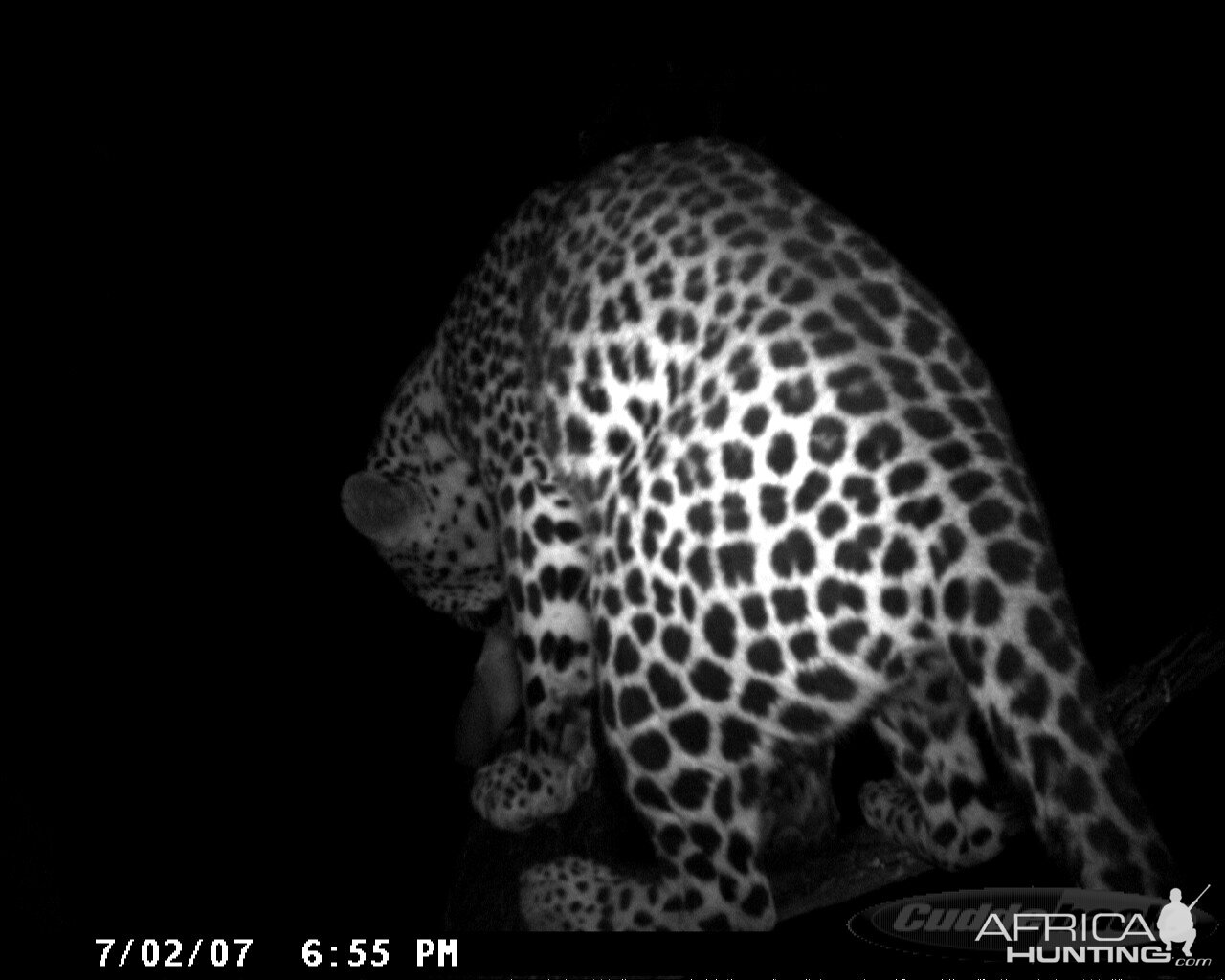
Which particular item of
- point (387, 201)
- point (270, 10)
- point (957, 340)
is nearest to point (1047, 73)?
point (957, 340)

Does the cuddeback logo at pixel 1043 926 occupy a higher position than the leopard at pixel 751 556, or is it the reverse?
the leopard at pixel 751 556

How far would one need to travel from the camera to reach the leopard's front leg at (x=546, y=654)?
1853mm

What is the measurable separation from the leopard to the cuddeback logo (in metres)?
0.04

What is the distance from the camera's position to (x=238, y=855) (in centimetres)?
196

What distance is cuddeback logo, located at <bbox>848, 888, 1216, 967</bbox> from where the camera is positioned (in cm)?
111

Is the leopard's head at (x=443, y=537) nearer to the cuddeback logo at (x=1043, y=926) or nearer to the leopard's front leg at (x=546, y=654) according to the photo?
the leopard's front leg at (x=546, y=654)

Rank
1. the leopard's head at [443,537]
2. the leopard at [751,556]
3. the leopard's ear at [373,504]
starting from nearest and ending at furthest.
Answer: the leopard at [751,556], the leopard's ear at [373,504], the leopard's head at [443,537]

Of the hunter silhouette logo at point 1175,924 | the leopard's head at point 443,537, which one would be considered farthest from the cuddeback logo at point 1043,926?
the leopard's head at point 443,537

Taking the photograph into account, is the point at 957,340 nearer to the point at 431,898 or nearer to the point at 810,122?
the point at 810,122

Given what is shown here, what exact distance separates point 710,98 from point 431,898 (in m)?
1.70

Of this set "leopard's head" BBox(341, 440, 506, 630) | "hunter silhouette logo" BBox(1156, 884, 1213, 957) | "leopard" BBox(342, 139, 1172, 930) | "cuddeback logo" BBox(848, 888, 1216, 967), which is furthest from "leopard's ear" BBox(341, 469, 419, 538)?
"hunter silhouette logo" BBox(1156, 884, 1213, 957)

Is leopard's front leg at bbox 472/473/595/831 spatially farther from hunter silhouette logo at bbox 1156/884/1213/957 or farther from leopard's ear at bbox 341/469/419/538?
hunter silhouette logo at bbox 1156/884/1213/957

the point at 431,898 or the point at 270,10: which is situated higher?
the point at 270,10

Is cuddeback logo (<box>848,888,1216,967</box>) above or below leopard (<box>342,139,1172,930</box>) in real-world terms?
below
